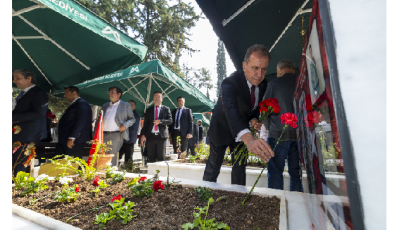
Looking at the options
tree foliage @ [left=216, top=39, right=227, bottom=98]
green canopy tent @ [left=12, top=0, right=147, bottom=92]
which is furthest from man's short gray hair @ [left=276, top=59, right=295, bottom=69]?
tree foliage @ [left=216, top=39, right=227, bottom=98]

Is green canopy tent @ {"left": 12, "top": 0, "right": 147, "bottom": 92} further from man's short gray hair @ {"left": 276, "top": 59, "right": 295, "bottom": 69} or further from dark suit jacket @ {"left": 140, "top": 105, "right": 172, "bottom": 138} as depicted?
man's short gray hair @ {"left": 276, "top": 59, "right": 295, "bottom": 69}

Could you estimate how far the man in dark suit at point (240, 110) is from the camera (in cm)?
150

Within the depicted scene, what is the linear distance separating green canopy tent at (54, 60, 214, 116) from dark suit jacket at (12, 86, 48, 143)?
2.20m

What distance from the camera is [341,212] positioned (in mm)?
556

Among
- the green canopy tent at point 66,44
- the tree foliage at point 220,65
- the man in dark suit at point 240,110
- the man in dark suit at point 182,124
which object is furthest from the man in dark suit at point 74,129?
the tree foliage at point 220,65

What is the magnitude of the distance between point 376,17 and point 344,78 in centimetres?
13

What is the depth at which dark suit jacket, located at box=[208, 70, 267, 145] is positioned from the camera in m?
1.58

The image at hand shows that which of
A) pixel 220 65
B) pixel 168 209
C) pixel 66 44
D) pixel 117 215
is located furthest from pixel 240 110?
pixel 220 65

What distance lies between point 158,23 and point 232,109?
10.9 meters

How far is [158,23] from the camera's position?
1109cm

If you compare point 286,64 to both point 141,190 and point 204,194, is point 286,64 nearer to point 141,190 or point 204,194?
point 204,194

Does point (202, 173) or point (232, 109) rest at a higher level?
point (232, 109)

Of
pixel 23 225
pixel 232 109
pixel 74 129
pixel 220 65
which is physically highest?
pixel 220 65
